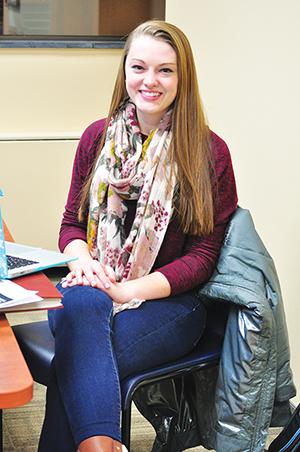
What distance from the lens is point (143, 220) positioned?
2.08m

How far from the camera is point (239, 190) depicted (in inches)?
115

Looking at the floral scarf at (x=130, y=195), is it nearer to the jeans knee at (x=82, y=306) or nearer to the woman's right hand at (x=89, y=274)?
the woman's right hand at (x=89, y=274)

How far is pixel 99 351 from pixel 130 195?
1.59 ft

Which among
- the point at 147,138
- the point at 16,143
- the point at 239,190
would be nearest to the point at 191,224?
the point at 147,138

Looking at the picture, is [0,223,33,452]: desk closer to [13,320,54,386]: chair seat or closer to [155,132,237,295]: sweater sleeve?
[13,320,54,386]: chair seat

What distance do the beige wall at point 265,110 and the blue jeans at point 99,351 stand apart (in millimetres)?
600

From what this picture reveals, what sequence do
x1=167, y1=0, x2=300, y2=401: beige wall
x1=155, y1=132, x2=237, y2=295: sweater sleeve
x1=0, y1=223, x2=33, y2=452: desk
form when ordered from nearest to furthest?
x1=0, y1=223, x2=33, y2=452: desk, x1=155, y1=132, x2=237, y2=295: sweater sleeve, x1=167, y1=0, x2=300, y2=401: beige wall

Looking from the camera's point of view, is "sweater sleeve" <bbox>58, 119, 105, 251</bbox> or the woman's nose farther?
"sweater sleeve" <bbox>58, 119, 105, 251</bbox>

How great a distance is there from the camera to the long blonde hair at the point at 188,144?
80.3 inches

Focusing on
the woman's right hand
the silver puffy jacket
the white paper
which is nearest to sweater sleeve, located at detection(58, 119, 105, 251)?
the woman's right hand

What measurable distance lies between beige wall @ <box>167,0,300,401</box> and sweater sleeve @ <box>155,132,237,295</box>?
1.45 feet

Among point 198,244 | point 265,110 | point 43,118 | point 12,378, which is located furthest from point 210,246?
point 43,118

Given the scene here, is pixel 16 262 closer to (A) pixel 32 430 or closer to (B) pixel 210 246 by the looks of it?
(B) pixel 210 246

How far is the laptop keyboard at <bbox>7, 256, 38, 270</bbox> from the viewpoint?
71.1 inches
